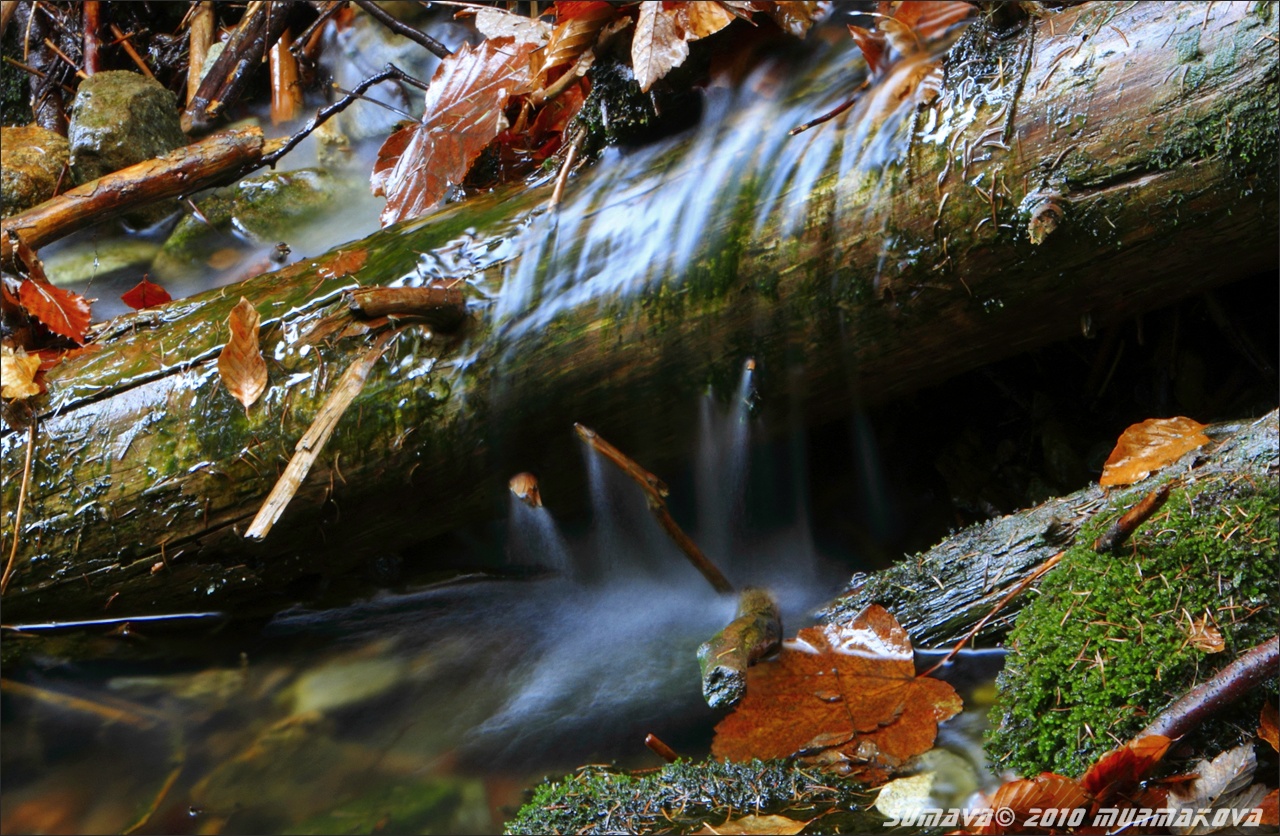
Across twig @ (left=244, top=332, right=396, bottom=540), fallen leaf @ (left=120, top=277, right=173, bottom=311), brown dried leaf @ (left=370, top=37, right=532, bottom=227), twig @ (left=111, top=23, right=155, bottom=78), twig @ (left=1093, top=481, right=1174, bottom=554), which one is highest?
twig @ (left=111, top=23, right=155, bottom=78)

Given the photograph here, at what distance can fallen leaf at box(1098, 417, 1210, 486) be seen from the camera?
2365 millimetres

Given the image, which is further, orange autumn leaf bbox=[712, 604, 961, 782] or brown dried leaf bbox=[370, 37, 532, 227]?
brown dried leaf bbox=[370, 37, 532, 227]

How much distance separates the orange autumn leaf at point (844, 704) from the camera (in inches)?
82.0

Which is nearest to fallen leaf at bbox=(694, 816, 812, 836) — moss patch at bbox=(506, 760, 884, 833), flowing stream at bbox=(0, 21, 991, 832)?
moss patch at bbox=(506, 760, 884, 833)

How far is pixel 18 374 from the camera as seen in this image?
3000 mm

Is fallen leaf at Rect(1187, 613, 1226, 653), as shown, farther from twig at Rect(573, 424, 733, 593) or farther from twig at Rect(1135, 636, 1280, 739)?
twig at Rect(573, 424, 733, 593)

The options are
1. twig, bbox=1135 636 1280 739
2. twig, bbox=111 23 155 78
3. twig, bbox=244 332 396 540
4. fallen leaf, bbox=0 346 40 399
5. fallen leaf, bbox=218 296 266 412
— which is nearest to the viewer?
twig, bbox=1135 636 1280 739

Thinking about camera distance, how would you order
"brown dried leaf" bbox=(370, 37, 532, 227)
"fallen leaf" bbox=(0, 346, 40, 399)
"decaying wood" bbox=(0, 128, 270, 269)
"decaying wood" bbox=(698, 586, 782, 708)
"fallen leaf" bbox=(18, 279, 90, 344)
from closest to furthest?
"decaying wood" bbox=(698, 586, 782, 708)
"fallen leaf" bbox=(0, 346, 40, 399)
"fallen leaf" bbox=(18, 279, 90, 344)
"brown dried leaf" bbox=(370, 37, 532, 227)
"decaying wood" bbox=(0, 128, 270, 269)

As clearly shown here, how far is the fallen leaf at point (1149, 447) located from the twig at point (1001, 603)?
0.30 m

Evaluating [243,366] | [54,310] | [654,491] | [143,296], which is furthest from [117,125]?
[654,491]

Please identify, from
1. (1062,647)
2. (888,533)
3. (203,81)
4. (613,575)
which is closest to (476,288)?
(613,575)

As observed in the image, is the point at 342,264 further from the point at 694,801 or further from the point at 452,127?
the point at 694,801

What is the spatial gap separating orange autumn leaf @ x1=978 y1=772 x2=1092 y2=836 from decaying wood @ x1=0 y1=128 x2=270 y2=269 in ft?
13.2

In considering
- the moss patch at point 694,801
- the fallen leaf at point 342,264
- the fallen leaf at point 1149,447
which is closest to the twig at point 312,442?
the fallen leaf at point 342,264
